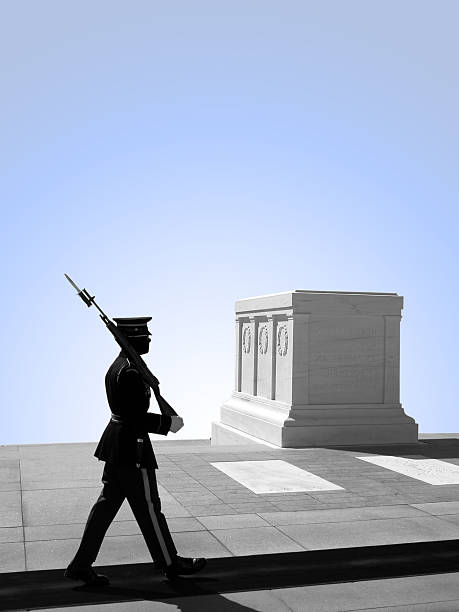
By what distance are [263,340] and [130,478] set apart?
24.4ft

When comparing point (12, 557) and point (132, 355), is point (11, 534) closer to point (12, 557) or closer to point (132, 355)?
point (12, 557)

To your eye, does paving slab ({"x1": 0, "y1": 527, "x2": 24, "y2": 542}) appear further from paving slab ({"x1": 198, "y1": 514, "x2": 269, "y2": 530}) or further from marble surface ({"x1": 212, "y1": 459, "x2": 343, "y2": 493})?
marble surface ({"x1": 212, "y1": 459, "x2": 343, "y2": 493})

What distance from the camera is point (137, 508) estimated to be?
5.00m

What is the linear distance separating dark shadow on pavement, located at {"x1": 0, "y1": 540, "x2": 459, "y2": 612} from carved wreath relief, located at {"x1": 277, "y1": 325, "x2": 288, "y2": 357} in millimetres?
5635

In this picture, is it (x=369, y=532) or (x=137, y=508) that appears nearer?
(x=137, y=508)

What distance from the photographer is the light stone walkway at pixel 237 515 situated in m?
5.20

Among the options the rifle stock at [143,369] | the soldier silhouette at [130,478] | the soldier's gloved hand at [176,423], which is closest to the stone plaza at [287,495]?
the soldier silhouette at [130,478]

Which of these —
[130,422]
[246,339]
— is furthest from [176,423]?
[246,339]

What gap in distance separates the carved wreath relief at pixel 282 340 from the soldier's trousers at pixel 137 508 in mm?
6549

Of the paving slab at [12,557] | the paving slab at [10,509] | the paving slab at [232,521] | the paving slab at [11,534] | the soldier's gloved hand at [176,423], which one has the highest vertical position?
the soldier's gloved hand at [176,423]

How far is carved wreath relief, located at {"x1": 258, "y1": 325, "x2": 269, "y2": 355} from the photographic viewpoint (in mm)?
12219

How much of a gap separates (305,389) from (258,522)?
4720 mm

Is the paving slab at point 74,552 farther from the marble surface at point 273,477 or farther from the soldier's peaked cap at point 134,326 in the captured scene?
the marble surface at point 273,477

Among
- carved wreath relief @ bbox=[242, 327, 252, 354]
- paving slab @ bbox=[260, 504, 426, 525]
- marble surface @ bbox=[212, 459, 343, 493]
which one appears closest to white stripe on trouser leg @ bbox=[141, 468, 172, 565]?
paving slab @ bbox=[260, 504, 426, 525]
